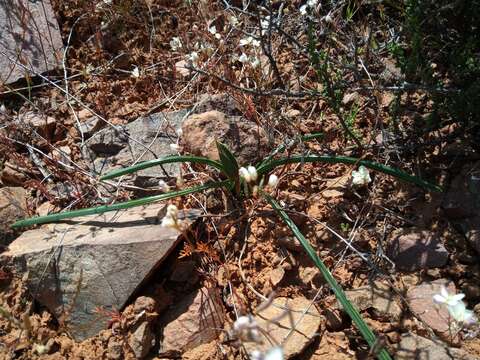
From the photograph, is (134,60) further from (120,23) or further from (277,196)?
(277,196)

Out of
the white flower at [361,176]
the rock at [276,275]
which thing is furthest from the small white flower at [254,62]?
the rock at [276,275]

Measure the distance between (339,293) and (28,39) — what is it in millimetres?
2452

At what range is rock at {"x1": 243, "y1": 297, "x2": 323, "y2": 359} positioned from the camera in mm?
1647

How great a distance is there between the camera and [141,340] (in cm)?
179

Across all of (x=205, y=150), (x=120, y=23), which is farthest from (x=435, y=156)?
(x=120, y=23)

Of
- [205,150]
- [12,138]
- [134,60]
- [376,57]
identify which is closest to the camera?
[205,150]

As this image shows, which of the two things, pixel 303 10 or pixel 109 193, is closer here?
pixel 109 193

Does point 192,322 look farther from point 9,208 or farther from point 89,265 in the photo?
point 9,208

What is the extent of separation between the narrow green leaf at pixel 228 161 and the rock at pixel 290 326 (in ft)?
1.90

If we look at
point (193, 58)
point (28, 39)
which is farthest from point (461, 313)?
point (28, 39)

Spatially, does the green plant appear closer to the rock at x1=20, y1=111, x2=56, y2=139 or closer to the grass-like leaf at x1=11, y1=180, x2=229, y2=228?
the grass-like leaf at x1=11, y1=180, x2=229, y2=228

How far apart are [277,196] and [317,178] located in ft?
0.70

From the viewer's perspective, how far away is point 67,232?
6.89 feet

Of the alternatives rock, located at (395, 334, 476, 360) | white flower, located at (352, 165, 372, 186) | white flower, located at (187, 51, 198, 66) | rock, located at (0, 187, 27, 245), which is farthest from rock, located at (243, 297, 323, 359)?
white flower, located at (187, 51, 198, 66)
